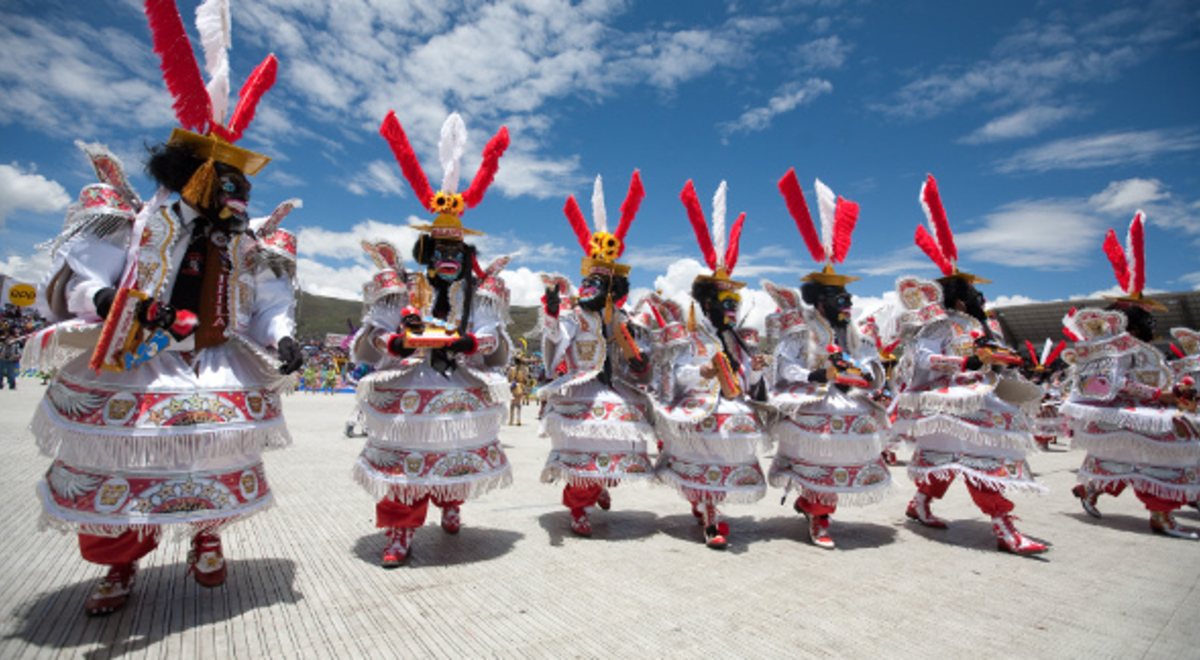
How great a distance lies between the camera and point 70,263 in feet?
8.65

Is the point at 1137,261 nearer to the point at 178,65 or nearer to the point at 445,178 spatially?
the point at 445,178

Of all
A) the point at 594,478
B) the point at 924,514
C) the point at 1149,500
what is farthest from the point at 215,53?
the point at 1149,500

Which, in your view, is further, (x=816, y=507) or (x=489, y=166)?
(x=816, y=507)

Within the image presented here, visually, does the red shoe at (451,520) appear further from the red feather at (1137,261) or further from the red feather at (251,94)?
the red feather at (1137,261)

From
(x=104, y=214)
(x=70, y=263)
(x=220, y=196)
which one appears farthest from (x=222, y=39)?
(x=70, y=263)

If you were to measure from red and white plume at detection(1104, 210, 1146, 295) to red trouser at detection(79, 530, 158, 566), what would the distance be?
8424 millimetres

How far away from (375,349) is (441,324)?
56 centimetres

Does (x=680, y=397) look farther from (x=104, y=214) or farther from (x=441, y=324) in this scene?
(x=104, y=214)

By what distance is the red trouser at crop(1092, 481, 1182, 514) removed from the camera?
5.30 meters

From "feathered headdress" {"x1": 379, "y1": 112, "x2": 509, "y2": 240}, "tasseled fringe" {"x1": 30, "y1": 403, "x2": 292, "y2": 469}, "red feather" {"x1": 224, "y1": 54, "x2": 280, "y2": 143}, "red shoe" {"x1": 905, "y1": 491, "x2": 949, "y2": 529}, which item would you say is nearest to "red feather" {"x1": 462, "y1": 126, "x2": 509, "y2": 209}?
"feathered headdress" {"x1": 379, "y1": 112, "x2": 509, "y2": 240}

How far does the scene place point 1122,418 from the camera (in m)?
5.38

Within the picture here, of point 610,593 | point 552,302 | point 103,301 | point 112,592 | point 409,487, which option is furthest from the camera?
point 552,302

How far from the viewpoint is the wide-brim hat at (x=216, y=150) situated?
2918 mm

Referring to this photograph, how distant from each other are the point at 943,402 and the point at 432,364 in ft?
13.7
